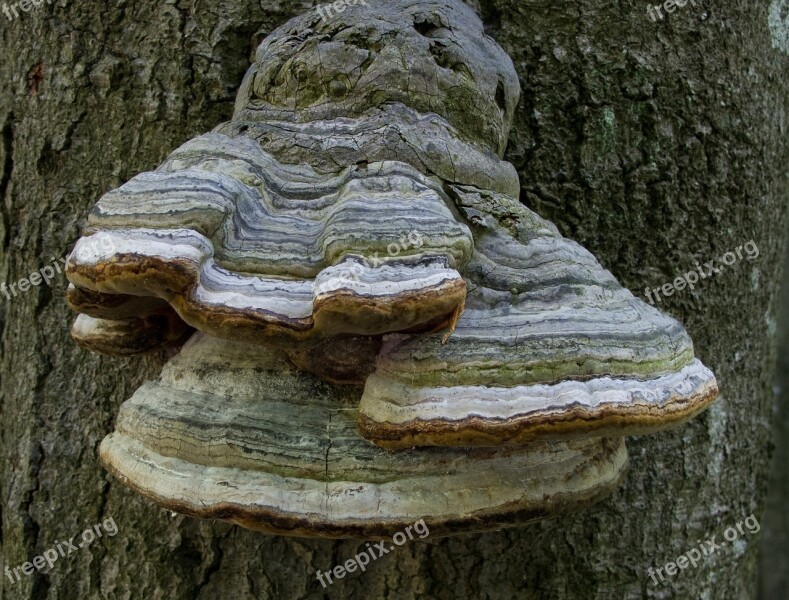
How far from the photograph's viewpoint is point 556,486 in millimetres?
1565

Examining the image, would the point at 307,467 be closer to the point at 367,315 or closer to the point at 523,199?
the point at 367,315

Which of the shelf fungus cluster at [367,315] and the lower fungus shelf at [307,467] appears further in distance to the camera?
the lower fungus shelf at [307,467]

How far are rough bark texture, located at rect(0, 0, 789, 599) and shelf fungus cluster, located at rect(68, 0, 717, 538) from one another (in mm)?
500

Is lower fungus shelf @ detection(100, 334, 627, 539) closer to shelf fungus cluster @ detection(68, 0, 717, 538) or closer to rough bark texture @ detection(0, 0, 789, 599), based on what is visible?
shelf fungus cluster @ detection(68, 0, 717, 538)

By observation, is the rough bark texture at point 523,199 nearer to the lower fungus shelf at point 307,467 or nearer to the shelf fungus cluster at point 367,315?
the shelf fungus cluster at point 367,315

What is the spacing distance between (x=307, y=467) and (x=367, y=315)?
462mm

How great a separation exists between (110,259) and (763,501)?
276 centimetres

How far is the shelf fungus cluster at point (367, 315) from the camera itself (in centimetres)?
130

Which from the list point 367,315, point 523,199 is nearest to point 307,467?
point 367,315

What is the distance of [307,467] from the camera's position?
4.95 ft

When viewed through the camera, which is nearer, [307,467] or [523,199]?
[307,467]

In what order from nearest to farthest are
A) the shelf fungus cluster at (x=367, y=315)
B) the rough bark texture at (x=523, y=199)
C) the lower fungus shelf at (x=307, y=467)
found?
the shelf fungus cluster at (x=367, y=315) < the lower fungus shelf at (x=307, y=467) < the rough bark texture at (x=523, y=199)

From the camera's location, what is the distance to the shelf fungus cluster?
1.30 m

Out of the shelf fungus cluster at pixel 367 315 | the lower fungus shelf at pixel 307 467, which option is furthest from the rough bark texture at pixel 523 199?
the lower fungus shelf at pixel 307 467
